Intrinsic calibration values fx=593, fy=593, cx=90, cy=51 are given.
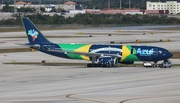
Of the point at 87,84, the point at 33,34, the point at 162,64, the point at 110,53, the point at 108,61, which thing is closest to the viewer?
the point at 87,84

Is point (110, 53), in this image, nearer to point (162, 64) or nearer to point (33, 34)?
point (162, 64)

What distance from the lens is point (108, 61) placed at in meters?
76.4

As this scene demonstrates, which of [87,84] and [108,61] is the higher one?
[87,84]

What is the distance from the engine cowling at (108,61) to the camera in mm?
76312

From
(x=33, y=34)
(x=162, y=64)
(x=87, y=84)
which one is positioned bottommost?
(x=162, y=64)

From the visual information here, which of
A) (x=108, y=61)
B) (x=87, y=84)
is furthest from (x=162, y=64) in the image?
(x=87, y=84)

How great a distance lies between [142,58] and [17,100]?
3268 cm

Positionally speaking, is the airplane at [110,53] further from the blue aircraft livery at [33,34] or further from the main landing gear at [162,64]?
the blue aircraft livery at [33,34]

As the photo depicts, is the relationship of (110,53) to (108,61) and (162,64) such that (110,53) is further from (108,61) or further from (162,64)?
(162,64)

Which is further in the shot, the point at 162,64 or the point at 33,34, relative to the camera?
the point at 33,34

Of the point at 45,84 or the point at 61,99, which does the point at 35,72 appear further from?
the point at 61,99

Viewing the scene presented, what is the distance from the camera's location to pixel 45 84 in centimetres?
5825

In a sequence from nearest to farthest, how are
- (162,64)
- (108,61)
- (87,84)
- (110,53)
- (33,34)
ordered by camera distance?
(87,84) < (162,64) < (108,61) < (110,53) < (33,34)

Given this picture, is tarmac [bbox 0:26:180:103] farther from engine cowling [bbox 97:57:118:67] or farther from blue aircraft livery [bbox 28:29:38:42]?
blue aircraft livery [bbox 28:29:38:42]
